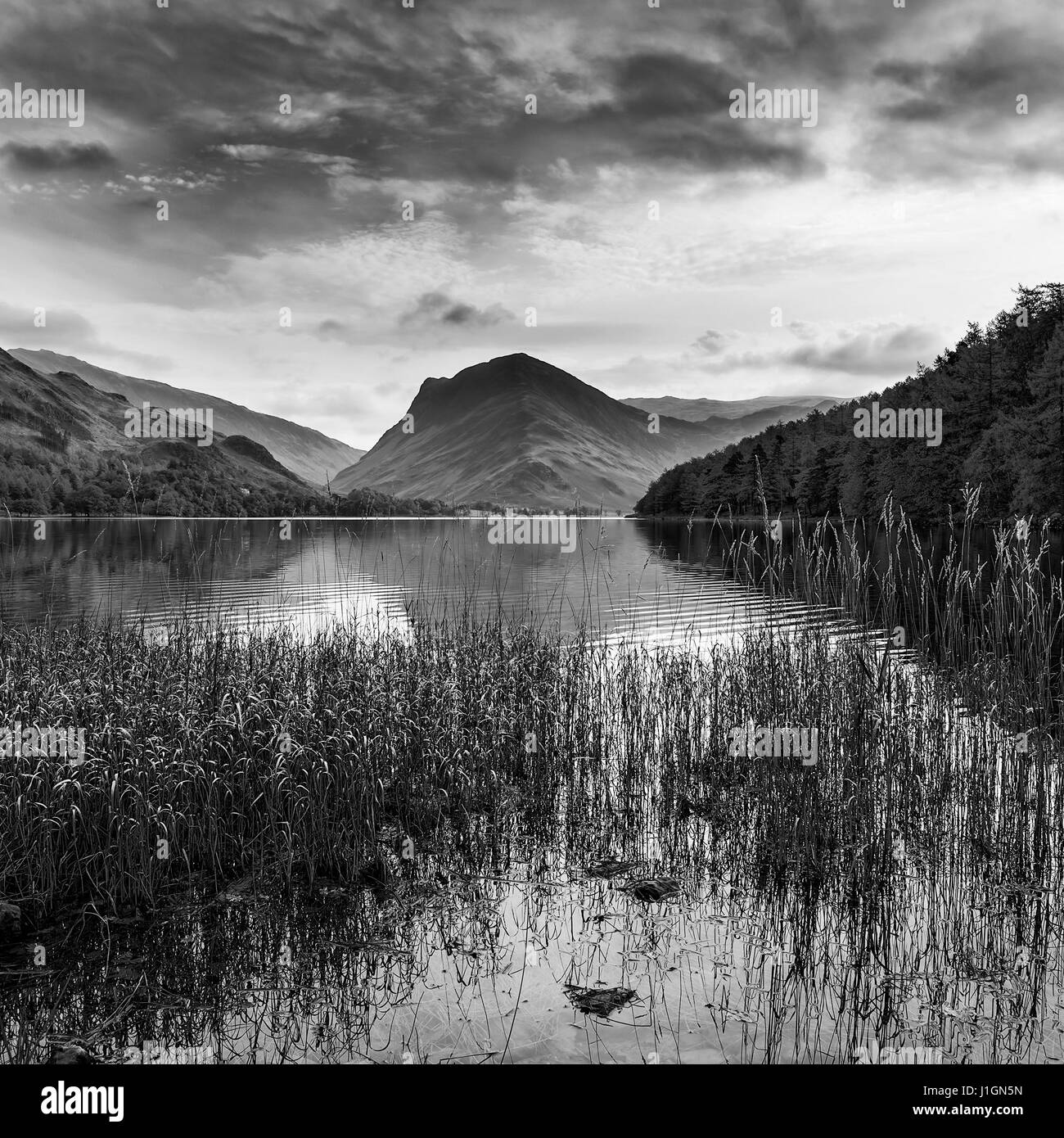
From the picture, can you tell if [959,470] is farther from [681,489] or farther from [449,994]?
[681,489]

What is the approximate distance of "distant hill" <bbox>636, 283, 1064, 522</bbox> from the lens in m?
59.0

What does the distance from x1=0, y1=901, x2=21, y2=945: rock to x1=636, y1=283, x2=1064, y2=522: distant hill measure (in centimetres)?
3278

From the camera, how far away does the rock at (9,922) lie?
7439 mm

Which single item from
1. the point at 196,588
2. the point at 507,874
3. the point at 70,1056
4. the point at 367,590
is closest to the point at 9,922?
the point at 70,1056

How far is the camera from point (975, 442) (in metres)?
75.4

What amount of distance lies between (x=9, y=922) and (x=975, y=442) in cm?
8486

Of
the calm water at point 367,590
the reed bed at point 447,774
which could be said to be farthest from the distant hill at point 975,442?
the reed bed at point 447,774

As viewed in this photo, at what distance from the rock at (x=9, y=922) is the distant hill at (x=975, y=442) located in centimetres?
3278

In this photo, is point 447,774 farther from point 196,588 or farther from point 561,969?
point 196,588

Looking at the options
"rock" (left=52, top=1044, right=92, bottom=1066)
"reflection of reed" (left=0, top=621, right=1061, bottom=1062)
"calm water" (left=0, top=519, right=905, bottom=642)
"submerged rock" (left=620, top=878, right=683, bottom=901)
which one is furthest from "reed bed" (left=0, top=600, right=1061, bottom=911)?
"calm water" (left=0, top=519, right=905, bottom=642)

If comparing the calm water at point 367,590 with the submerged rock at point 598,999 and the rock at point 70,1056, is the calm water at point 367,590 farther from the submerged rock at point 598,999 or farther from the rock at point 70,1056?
the rock at point 70,1056

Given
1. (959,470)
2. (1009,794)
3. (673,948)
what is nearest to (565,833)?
(673,948)

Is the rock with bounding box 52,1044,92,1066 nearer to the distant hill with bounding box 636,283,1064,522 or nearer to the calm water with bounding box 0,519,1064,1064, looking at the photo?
the calm water with bounding box 0,519,1064,1064

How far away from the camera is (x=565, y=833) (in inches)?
407
